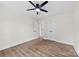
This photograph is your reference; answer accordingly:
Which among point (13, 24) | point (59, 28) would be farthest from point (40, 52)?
point (59, 28)

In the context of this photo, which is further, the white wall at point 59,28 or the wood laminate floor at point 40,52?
the white wall at point 59,28

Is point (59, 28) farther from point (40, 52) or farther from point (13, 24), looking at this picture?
point (13, 24)

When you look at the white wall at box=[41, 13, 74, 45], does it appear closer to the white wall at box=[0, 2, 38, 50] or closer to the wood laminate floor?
the wood laminate floor

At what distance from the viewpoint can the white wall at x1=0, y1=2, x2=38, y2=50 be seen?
15.9ft

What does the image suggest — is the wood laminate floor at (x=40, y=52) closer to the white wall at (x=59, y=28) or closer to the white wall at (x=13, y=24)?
the white wall at (x=13, y=24)

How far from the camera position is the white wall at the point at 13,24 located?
4.85 m

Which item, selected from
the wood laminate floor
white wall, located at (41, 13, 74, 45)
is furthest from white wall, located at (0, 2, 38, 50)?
white wall, located at (41, 13, 74, 45)

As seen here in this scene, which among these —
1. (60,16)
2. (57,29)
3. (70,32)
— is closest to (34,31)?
(57,29)

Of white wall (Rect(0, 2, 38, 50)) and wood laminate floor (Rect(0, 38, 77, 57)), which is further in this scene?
white wall (Rect(0, 2, 38, 50))

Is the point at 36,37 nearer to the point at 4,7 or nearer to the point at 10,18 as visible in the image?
the point at 10,18

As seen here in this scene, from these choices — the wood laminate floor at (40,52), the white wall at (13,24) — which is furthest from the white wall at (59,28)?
the white wall at (13,24)

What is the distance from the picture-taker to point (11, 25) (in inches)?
214

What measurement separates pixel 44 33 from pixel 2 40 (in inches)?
156

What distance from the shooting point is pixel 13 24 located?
5582 millimetres
